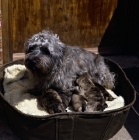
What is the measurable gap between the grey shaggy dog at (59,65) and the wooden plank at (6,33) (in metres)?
0.67

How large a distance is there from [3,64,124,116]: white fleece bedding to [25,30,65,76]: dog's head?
384 millimetres

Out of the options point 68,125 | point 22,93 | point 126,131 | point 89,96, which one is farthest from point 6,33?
point 126,131

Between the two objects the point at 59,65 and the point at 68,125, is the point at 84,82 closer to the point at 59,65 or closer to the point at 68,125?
the point at 59,65

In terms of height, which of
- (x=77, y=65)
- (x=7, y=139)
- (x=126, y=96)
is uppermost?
(x=77, y=65)

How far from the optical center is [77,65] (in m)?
4.12

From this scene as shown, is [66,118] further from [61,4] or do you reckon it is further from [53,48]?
[61,4]

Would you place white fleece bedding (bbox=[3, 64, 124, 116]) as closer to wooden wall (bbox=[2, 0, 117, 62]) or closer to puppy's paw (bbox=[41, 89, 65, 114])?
puppy's paw (bbox=[41, 89, 65, 114])

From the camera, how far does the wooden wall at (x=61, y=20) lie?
15.1 ft

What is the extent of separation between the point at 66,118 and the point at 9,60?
1559mm

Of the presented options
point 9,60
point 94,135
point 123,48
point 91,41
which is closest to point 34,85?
point 9,60

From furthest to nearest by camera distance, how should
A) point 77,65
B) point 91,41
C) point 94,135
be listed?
point 91,41, point 77,65, point 94,135

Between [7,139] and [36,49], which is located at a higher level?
[36,49]

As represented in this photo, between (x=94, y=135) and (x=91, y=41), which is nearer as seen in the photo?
(x=94, y=135)

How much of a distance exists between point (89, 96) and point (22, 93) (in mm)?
745
